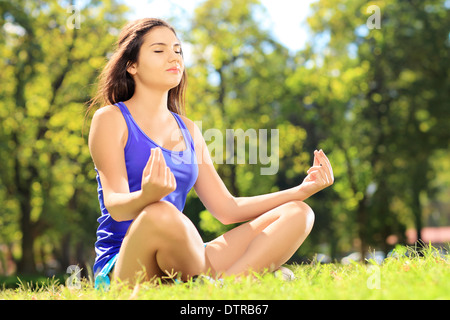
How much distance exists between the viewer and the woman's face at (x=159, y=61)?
3.63m

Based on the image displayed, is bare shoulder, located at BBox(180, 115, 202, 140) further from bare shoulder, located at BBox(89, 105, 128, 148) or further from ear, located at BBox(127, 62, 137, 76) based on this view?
bare shoulder, located at BBox(89, 105, 128, 148)

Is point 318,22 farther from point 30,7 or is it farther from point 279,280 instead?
point 279,280

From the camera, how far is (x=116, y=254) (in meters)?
3.43

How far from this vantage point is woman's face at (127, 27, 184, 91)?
3.63 metres

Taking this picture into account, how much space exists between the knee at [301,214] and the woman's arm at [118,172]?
3.00 feet

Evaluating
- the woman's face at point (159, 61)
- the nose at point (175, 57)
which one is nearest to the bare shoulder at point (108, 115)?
Answer: the woman's face at point (159, 61)

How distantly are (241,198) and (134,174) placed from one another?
2.66ft

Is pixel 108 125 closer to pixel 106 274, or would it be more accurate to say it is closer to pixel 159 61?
pixel 159 61

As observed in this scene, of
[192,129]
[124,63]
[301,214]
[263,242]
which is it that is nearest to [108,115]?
[124,63]

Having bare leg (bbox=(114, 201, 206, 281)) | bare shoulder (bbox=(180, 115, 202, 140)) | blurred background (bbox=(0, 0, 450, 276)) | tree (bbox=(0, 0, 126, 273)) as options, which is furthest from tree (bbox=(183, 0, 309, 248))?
bare leg (bbox=(114, 201, 206, 281))

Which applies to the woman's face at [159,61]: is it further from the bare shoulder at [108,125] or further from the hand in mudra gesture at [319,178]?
the hand in mudra gesture at [319,178]

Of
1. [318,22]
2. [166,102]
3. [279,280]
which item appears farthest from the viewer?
[318,22]
